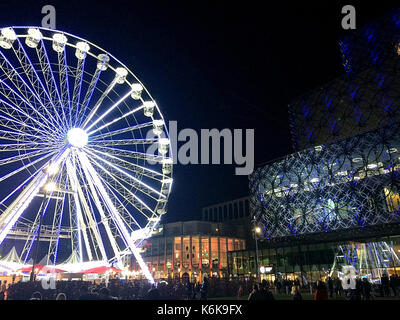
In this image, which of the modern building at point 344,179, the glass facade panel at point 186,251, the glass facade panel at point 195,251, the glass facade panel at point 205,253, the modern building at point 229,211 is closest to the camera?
the modern building at point 344,179

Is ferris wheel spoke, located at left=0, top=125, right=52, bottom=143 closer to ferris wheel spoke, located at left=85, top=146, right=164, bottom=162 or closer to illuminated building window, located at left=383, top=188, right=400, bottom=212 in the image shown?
ferris wheel spoke, located at left=85, top=146, right=164, bottom=162

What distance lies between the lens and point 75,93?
27969 mm

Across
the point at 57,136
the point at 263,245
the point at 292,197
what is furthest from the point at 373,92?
the point at 57,136

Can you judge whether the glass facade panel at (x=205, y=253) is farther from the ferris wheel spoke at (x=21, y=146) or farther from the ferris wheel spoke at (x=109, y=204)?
the ferris wheel spoke at (x=21, y=146)

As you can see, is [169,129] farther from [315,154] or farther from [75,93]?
[315,154]

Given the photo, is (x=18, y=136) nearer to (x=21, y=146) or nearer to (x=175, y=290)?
(x=21, y=146)

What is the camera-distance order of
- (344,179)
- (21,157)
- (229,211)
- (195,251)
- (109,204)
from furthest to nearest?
(229,211) < (195,251) < (344,179) < (109,204) < (21,157)

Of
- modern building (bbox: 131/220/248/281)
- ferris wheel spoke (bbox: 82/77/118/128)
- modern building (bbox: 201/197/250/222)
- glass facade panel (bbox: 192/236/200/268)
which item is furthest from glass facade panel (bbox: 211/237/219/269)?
ferris wheel spoke (bbox: 82/77/118/128)

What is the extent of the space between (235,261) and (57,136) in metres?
43.9

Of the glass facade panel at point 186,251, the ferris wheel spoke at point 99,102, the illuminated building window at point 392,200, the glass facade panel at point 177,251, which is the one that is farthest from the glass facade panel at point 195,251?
the ferris wheel spoke at point 99,102

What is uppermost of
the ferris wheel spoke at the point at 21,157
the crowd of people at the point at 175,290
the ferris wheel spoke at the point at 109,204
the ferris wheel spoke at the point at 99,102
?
the ferris wheel spoke at the point at 99,102

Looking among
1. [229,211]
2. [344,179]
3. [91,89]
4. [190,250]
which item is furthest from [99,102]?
[229,211]

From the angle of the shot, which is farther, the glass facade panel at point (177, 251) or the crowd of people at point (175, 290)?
the glass facade panel at point (177, 251)

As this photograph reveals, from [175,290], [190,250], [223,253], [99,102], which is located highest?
[99,102]
